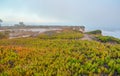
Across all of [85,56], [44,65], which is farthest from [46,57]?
[85,56]

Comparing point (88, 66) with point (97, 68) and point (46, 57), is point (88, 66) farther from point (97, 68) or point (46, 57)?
point (46, 57)

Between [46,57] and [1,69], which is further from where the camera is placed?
[46,57]

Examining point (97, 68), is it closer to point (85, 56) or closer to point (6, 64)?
point (85, 56)

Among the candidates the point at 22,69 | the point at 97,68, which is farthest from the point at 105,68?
the point at 22,69

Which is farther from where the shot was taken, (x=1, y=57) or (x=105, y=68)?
(x=1, y=57)

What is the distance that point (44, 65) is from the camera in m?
13.6

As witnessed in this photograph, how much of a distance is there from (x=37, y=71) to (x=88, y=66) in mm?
2530

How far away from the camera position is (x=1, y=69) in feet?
43.0

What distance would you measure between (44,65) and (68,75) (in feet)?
5.83

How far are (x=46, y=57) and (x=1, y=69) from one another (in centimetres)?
271

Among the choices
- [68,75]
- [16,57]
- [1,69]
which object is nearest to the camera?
[68,75]

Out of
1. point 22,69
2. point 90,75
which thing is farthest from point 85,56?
point 22,69

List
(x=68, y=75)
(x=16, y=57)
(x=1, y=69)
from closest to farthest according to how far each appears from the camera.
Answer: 1. (x=68, y=75)
2. (x=1, y=69)
3. (x=16, y=57)

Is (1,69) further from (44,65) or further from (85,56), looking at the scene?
(85,56)
